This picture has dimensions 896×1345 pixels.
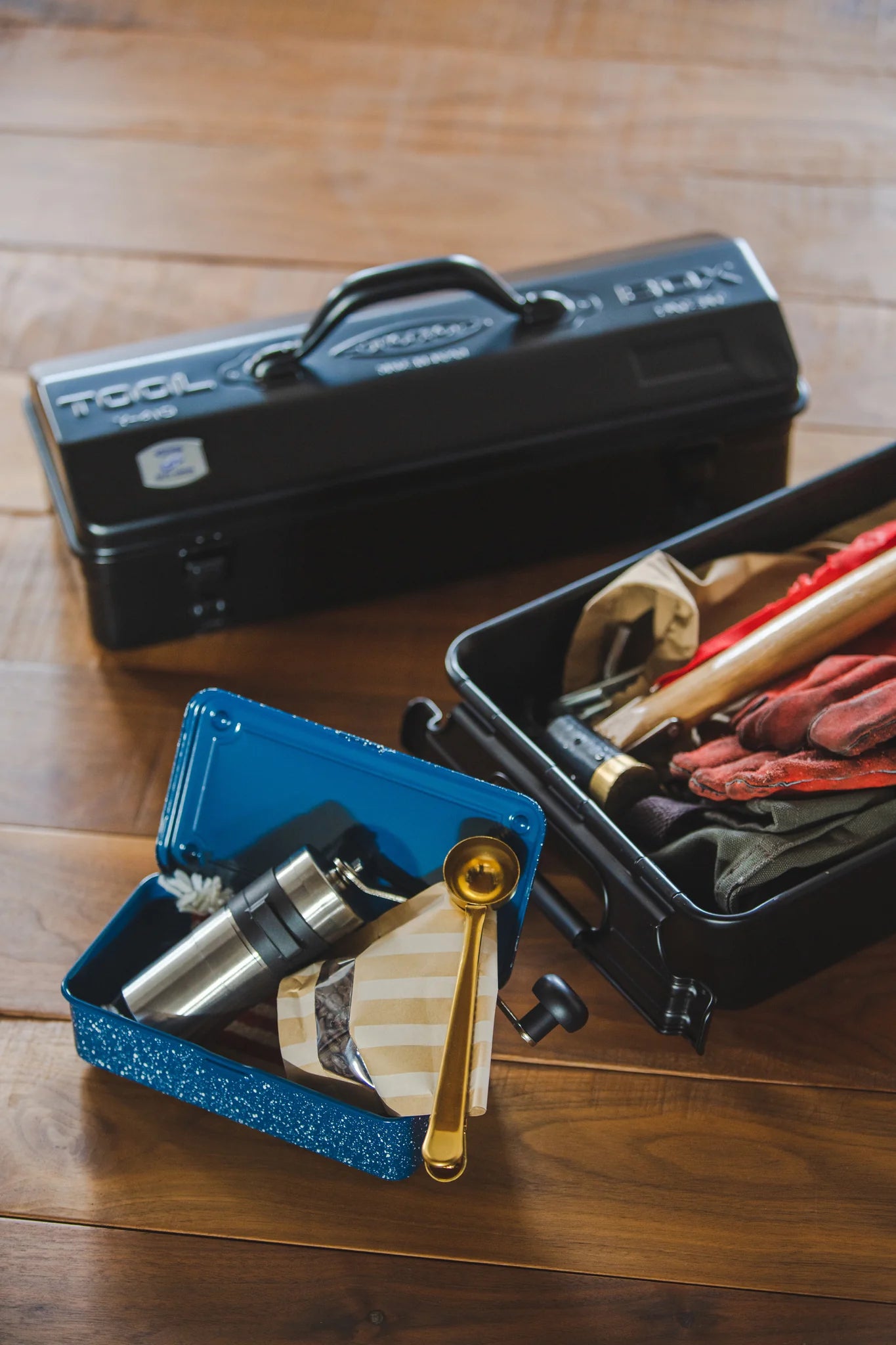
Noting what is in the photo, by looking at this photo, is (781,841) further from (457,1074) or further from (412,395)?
(412,395)

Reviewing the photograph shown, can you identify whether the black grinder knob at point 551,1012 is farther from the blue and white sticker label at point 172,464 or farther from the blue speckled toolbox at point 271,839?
the blue and white sticker label at point 172,464

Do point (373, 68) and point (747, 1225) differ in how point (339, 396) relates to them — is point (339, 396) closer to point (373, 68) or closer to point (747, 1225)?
point (747, 1225)

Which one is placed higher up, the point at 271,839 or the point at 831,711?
the point at 831,711

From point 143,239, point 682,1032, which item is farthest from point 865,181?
point 682,1032

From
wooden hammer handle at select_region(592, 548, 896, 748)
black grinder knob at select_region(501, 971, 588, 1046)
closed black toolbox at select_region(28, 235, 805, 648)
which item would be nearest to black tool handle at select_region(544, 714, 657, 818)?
wooden hammer handle at select_region(592, 548, 896, 748)

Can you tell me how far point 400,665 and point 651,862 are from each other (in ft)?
1.13

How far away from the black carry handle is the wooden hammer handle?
12.6 inches

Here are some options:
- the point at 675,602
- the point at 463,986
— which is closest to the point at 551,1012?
the point at 463,986

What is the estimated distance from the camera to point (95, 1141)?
0.81 metres

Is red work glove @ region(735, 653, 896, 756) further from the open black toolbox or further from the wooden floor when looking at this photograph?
the wooden floor

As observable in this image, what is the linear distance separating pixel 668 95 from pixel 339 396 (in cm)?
75

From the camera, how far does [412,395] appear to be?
1014mm

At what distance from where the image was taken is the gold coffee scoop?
0.66 m

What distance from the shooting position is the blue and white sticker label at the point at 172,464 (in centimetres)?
98
